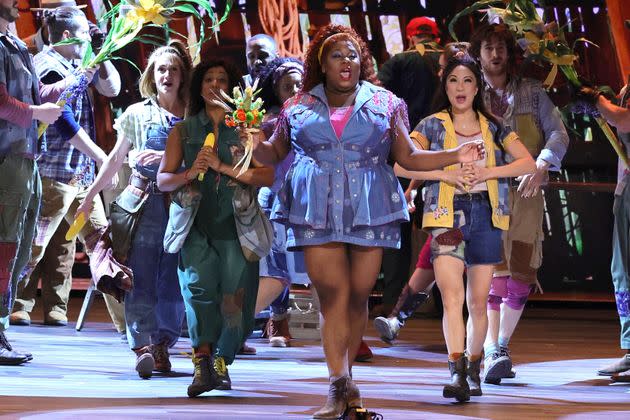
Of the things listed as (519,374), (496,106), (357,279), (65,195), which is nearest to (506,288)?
(519,374)

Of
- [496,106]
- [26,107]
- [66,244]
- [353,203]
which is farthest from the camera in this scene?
[66,244]

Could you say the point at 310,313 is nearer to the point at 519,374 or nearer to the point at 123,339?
the point at 123,339

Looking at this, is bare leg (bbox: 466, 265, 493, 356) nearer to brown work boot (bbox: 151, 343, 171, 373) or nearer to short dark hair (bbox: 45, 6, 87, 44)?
brown work boot (bbox: 151, 343, 171, 373)

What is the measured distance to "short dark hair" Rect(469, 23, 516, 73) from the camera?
6672mm

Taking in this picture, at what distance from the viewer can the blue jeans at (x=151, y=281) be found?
251 inches

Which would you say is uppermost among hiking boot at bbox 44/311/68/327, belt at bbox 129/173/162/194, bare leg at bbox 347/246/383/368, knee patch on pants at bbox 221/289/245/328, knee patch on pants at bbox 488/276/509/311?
belt at bbox 129/173/162/194

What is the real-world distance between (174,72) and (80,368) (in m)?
1.49

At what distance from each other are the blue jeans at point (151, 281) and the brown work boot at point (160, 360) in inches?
2.2

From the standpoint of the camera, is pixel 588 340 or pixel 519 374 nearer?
pixel 519 374

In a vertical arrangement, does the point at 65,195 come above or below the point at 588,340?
above

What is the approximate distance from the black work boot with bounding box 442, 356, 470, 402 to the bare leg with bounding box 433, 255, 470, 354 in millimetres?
59

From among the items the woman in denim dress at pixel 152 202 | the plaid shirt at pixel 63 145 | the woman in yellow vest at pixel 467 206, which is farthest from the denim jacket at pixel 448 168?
the plaid shirt at pixel 63 145

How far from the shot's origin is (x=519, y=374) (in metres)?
6.77

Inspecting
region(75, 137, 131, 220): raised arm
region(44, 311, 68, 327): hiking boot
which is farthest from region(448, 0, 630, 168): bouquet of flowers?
region(44, 311, 68, 327): hiking boot
